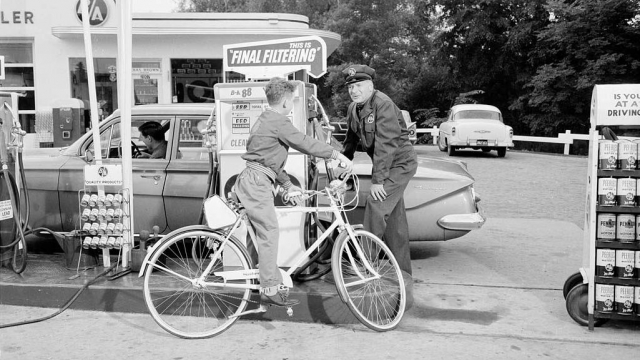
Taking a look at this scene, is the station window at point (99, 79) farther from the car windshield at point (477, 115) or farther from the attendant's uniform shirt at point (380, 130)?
the attendant's uniform shirt at point (380, 130)

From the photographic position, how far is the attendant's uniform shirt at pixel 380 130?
5.49 metres

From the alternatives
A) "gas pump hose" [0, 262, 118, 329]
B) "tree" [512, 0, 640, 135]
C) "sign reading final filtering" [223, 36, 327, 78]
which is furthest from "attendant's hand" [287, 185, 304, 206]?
"tree" [512, 0, 640, 135]

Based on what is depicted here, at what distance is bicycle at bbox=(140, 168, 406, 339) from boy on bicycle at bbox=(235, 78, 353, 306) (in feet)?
0.36

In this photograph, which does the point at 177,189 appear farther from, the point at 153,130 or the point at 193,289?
the point at 193,289

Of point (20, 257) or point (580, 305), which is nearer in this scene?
point (580, 305)

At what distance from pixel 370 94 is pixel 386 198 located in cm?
87

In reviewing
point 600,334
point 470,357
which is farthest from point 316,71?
point 600,334

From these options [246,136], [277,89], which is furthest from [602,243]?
[246,136]

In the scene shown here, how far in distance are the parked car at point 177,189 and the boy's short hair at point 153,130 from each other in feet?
0.28

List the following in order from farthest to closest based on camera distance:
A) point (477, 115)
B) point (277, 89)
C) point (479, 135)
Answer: point (477, 115)
point (479, 135)
point (277, 89)

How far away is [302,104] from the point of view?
18.3ft

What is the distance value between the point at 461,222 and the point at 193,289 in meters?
2.84

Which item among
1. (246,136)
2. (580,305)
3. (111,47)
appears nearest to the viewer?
(580,305)

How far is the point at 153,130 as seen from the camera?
7.00m
